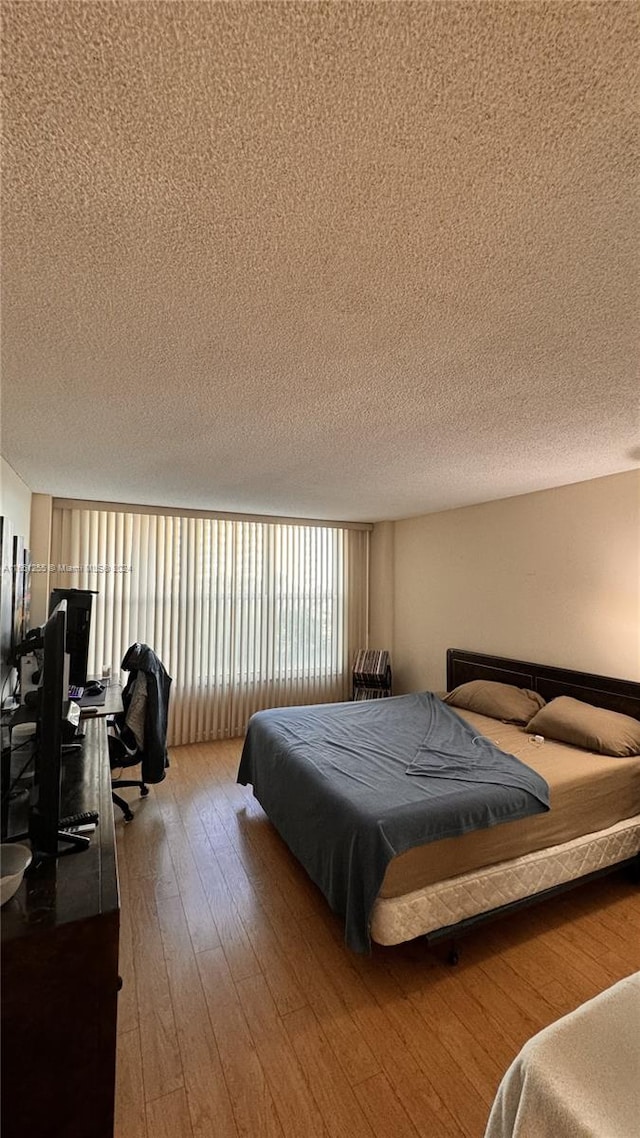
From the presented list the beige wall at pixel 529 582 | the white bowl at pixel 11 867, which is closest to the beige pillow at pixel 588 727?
the beige wall at pixel 529 582

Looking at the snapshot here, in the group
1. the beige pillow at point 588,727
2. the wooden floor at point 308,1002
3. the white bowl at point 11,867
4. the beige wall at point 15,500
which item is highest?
the beige wall at point 15,500

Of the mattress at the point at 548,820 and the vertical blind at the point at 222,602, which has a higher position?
the vertical blind at the point at 222,602

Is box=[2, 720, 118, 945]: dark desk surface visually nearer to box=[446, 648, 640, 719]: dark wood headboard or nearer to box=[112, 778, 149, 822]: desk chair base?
box=[112, 778, 149, 822]: desk chair base

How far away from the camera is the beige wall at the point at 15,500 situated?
2588mm

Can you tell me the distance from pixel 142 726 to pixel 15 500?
1.82 m

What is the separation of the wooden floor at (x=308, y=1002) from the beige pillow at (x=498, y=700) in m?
1.07

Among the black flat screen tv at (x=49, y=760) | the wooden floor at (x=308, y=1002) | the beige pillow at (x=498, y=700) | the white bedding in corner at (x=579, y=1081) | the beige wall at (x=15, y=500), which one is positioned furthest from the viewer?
the beige pillow at (x=498, y=700)

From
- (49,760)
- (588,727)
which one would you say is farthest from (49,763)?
(588,727)

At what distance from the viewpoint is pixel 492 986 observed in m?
1.88

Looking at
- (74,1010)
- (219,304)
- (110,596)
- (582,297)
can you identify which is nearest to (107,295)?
(219,304)

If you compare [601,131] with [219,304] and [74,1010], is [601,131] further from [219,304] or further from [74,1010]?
[74,1010]

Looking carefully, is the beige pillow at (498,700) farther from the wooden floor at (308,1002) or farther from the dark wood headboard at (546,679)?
the wooden floor at (308,1002)

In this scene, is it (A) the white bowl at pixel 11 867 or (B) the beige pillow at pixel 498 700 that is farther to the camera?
(B) the beige pillow at pixel 498 700

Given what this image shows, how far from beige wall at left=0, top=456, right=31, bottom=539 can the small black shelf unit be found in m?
3.63
